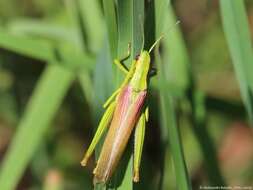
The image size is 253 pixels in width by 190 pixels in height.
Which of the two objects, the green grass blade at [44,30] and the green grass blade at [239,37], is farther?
the green grass blade at [44,30]

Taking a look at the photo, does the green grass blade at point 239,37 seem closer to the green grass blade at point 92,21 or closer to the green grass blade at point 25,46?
the green grass blade at point 25,46

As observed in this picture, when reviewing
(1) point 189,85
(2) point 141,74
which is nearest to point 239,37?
(2) point 141,74

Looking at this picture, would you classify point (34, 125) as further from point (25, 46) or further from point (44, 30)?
point (44, 30)

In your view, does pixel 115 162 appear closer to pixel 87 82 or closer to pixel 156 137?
pixel 87 82

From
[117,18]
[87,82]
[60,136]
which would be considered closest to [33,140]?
[87,82]

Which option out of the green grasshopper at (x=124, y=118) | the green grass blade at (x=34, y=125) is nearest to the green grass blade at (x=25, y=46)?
the green grass blade at (x=34, y=125)
